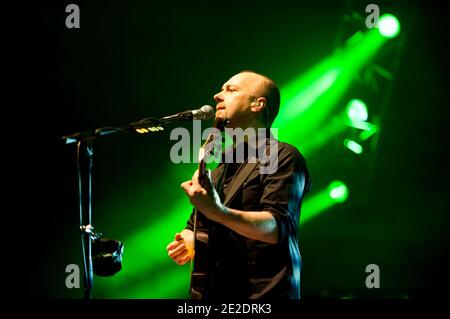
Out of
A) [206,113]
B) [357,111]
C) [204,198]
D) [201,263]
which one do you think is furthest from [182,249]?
[357,111]

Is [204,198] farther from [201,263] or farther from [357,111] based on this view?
[357,111]

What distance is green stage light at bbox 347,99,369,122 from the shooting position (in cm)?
532

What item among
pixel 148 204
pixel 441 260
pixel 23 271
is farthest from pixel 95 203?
pixel 441 260

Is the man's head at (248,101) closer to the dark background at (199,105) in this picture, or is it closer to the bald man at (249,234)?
the bald man at (249,234)

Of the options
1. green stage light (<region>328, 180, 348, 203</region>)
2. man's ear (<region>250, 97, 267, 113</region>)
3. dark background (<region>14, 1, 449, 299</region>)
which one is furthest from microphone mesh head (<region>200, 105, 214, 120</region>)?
green stage light (<region>328, 180, 348, 203</region>)

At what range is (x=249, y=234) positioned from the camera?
2.16 metres

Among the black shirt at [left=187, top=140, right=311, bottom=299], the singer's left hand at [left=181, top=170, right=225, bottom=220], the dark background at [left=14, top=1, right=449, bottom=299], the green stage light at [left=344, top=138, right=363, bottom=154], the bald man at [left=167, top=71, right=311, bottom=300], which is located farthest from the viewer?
the green stage light at [left=344, top=138, right=363, bottom=154]

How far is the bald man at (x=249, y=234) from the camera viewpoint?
2.13 metres

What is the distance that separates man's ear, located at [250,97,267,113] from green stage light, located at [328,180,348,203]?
2.86 meters

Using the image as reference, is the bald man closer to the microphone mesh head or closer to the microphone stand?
the microphone mesh head

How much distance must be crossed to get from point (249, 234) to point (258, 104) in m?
0.91

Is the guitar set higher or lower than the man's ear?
lower

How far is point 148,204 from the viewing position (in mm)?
5070

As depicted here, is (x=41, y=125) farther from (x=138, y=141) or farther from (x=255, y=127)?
(x=255, y=127)
